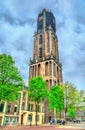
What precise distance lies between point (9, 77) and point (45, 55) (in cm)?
5533

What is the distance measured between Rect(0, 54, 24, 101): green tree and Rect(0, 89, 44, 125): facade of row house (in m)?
18.3

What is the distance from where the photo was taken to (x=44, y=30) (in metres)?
90.6

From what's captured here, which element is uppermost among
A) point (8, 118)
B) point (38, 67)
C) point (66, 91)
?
point (38, 67)

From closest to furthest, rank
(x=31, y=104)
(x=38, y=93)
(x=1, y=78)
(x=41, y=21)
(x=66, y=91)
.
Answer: (x=1, y=78), (x=38, y=93), (x=66, y=91), (x=31, y=104), (x=41, y=21)

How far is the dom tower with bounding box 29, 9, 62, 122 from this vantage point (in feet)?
252

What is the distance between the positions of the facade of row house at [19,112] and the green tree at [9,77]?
60.1 feet

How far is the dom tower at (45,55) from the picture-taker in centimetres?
7688

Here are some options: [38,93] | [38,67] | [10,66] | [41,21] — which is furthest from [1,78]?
[41,21]

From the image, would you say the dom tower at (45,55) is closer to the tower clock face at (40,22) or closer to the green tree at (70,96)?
the tower clock face at (40,22)

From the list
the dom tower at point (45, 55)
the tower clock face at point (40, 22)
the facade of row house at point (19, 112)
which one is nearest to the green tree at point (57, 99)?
the facade of row house at point (19, 112)

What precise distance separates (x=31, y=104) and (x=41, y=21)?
57.5 meters

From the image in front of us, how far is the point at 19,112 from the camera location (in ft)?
165

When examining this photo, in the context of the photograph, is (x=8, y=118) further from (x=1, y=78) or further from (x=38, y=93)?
(x=1, y=78)

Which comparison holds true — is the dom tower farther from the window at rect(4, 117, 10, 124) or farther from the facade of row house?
the window at rect(4, 117, 10, 124)
